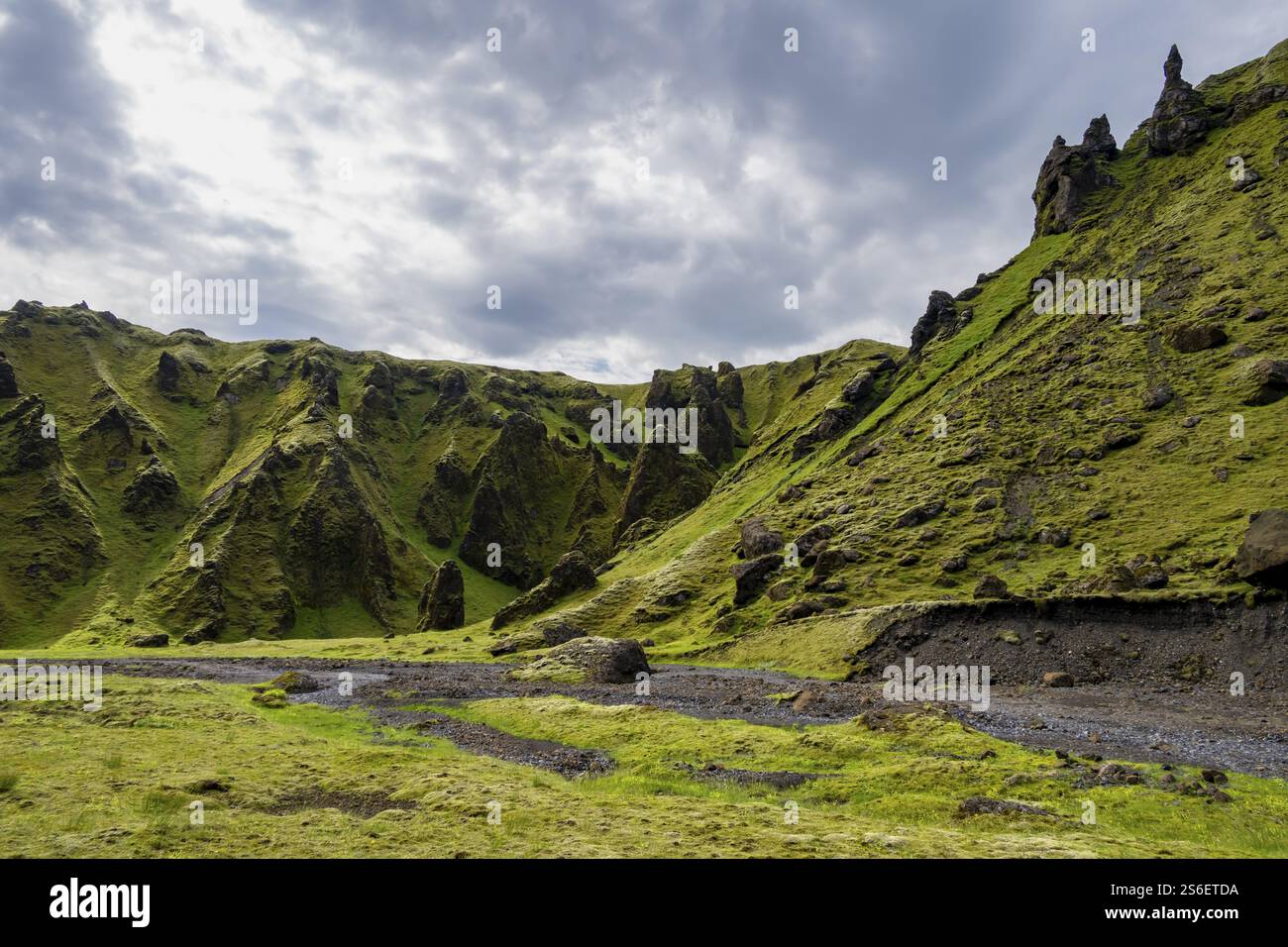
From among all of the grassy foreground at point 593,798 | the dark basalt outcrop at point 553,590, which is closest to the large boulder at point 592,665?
the grassy foreground at point 593,798

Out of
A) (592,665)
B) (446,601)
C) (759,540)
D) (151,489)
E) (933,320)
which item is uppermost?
(933,320)

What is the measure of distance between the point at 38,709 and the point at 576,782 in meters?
31.7

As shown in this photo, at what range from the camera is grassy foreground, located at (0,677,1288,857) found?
52.5 feet

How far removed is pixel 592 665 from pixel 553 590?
180 ft

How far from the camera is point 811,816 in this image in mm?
19891

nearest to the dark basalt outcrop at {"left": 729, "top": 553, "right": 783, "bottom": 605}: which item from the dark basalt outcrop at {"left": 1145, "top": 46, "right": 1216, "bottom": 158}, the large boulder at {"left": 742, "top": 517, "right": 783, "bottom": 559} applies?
the large boulder at {"left": 742, "top": 517, "right": 783, "bottom": 559}

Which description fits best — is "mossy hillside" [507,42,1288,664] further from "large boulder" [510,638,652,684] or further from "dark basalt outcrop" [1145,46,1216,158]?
"large boulder" [510,638,652,684]

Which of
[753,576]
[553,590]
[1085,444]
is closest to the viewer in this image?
[1085,444]

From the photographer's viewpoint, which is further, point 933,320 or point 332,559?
point 332,559

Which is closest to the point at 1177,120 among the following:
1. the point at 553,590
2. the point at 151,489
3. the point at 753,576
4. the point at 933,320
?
the point at 933,320

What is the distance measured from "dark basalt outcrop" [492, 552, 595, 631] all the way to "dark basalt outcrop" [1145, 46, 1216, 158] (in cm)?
15268

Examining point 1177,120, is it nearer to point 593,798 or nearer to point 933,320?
point 933,320

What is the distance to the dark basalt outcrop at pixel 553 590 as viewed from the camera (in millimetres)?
111625

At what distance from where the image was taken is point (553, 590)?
371 feet
